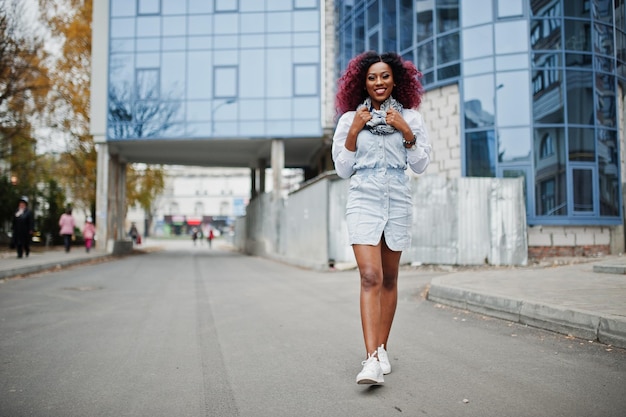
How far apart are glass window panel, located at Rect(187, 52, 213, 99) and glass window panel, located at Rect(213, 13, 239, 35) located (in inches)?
48.6

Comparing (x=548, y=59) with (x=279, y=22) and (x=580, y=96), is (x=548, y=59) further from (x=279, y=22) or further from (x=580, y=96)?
(x=279, y=22)

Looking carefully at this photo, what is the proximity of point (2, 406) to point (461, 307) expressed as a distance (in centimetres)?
521

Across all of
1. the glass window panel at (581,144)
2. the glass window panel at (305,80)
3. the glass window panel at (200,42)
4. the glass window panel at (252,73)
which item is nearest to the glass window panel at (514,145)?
Result: the glass window panel at (581,144)

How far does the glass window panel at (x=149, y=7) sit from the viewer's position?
25484 millimetres

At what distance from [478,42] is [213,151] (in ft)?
52.8

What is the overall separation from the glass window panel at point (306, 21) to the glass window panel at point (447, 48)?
8.90 meters

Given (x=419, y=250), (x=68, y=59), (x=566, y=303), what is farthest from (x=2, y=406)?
(x=68, y=59)

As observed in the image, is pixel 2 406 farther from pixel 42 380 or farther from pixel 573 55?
pixel 573 55

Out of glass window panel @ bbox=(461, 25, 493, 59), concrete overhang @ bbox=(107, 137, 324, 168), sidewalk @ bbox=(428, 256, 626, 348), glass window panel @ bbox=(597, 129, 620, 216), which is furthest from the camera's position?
concrete overhang @ bbox=(107, 137, 324, 168)

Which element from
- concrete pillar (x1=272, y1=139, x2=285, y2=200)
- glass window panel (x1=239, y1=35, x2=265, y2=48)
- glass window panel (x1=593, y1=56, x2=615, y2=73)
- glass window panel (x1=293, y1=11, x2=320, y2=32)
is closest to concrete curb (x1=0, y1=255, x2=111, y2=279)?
concrete pillar (x1=272, y1=139, x2=285, y2=200)

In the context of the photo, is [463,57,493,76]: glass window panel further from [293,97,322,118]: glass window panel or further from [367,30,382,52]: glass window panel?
[293,97,322,118]: glass window panel

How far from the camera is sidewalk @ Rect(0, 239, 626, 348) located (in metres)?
4.77

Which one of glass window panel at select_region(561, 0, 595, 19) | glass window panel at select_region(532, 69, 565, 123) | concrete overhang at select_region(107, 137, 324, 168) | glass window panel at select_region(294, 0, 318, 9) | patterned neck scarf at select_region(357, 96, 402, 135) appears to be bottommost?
patterned neck scarf at select_region(357, 96, 402, 135)

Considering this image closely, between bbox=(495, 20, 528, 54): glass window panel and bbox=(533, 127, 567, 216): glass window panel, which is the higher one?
bbox=(495, 20, 528, 54): glass window panel
